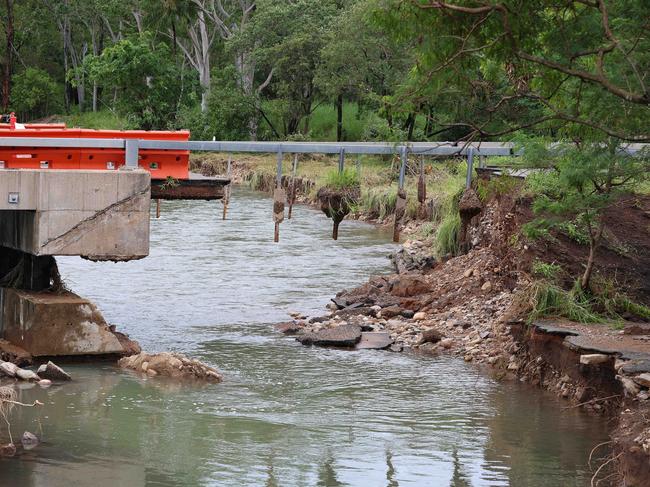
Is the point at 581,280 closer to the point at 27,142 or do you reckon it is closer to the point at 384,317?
the point at 384,317

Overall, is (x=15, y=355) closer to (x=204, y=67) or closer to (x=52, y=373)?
(x=52, y=373)

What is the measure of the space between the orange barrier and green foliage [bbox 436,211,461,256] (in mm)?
7848

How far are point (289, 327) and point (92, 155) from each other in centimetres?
503

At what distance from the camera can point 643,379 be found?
13.0 metres

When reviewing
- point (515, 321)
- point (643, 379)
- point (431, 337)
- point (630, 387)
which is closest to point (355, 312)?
point (431, 337)

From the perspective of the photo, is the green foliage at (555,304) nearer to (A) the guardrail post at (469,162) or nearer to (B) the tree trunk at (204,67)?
(A) the guardrail post at (469,162)

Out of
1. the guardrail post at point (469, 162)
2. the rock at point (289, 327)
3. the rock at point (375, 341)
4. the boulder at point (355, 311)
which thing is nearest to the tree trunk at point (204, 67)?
the boulder at point (355, 311)

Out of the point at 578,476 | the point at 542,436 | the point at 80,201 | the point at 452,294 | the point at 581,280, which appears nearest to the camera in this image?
the point at 578,476

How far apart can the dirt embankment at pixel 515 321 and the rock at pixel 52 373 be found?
15.5 ft

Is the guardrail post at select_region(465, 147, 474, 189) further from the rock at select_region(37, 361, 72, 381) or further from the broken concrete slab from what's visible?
the rock at select_region(37, 361, 72, 381)

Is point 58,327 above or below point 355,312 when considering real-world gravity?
above

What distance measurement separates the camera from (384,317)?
838 inches

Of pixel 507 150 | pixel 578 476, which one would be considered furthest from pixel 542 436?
pixel 507 150

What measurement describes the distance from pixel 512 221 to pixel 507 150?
146 centimetres
